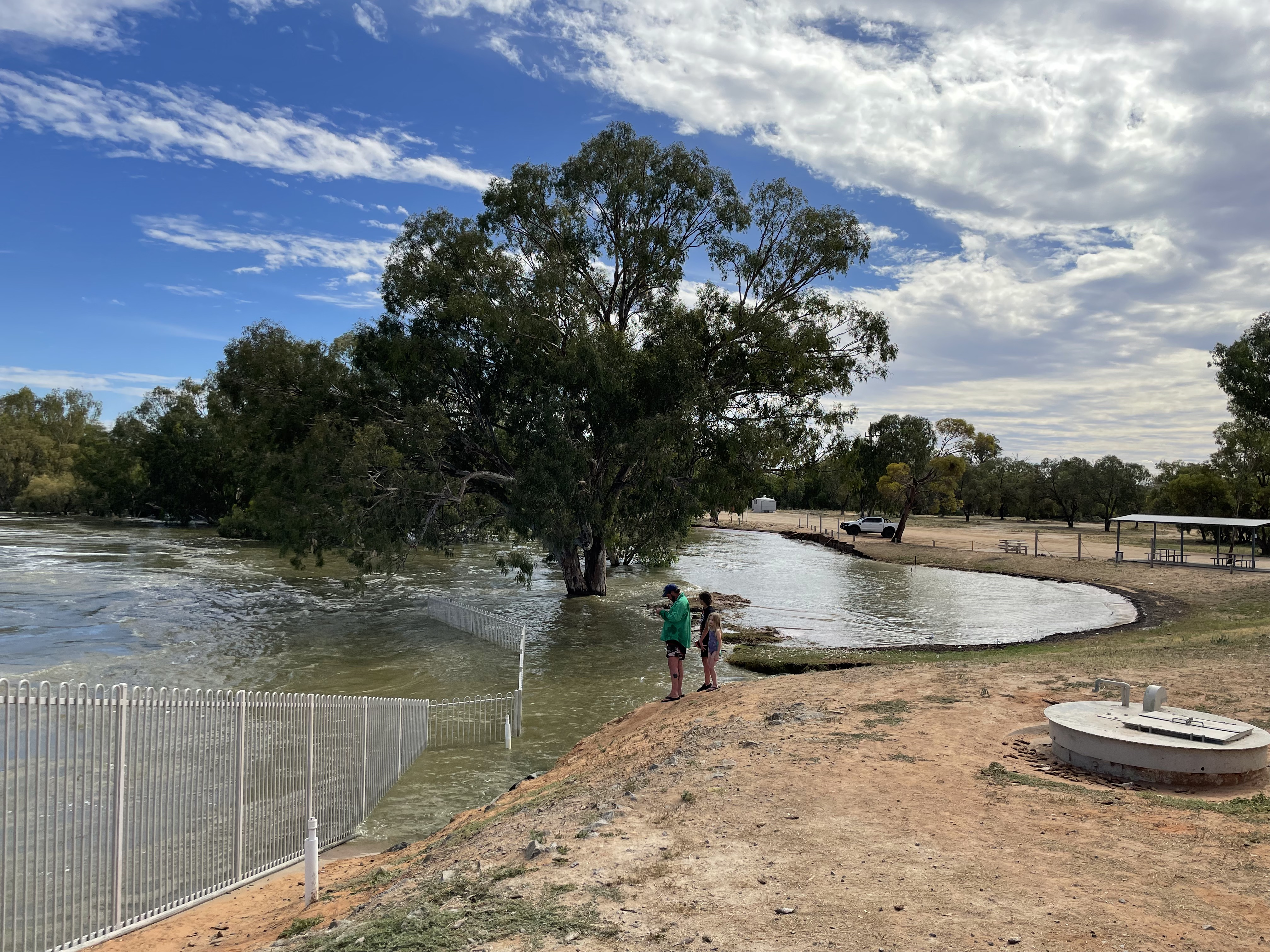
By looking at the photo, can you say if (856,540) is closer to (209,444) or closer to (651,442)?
(651,442)

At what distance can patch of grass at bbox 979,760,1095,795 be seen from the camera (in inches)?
309

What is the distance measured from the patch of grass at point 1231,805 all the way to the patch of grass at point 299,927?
7.46 metres

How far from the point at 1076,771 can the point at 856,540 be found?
63.6 metres

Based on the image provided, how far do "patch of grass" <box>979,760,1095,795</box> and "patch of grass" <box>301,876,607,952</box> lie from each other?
491 centimetres

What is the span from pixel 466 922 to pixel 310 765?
4.41 metres

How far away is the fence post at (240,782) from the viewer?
7.59 m

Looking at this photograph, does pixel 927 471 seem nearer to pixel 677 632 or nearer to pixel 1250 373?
pixel 1250 373

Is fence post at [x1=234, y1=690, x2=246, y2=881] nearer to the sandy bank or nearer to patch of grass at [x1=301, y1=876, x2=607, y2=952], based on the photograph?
the sandy bank

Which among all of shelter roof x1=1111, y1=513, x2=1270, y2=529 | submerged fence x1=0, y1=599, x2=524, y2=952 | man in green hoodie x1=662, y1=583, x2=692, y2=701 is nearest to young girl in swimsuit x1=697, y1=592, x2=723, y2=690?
man in green hoodie x1=662, y1=583, x2=692, y2=701

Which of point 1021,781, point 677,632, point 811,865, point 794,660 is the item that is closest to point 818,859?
point 811,865

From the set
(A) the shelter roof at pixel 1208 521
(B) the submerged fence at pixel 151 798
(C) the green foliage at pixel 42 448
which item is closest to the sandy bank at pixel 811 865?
(B) the submerged fence at pixel 151 798

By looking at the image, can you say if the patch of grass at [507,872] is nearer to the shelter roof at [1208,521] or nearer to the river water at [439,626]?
the river water at [439,626]

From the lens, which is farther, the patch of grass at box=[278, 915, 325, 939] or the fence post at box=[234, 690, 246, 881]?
the fence post at box=[234, 690, 246, 881]

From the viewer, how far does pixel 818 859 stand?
613 cm
